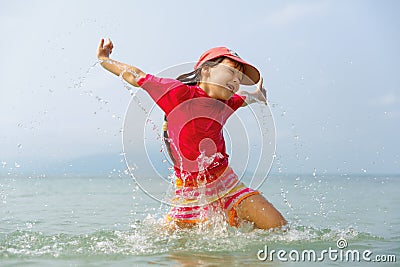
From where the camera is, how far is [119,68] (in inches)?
167

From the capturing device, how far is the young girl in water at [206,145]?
4.42 m

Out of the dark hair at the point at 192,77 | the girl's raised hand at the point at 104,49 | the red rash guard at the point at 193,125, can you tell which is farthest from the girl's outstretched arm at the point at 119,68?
the dark hair at the point at 192,77

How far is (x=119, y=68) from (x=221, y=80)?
0.87 m

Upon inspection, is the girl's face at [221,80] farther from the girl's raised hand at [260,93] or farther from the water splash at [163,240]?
the water splash at [163,240]

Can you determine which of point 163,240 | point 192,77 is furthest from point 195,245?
point 192,77

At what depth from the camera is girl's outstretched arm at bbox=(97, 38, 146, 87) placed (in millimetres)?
4219

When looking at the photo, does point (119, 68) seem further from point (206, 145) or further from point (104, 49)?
point (206, 145)

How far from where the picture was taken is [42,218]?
6695mm

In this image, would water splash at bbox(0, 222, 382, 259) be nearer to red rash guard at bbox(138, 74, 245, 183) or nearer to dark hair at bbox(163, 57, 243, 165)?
red rash guard at bbox(138, 74, 245, 183)

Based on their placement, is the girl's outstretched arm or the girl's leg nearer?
the girl's outstretched arm
